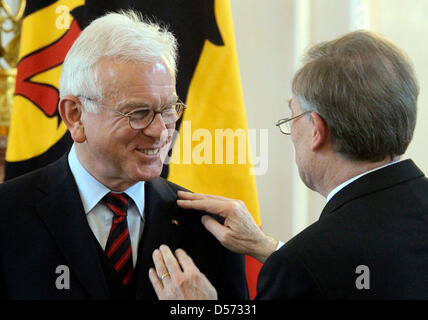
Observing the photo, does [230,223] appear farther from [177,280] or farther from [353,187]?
[353,187]

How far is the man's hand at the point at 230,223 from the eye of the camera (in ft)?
5.94

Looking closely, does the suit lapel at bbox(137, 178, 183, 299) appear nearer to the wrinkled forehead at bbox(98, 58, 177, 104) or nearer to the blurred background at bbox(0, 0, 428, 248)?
the wrinkled forehead at bbox(98, 58, 177, 104)

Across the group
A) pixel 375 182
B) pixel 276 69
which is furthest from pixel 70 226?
pixel 276 69

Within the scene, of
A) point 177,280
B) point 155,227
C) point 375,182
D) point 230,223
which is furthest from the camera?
point 230,223

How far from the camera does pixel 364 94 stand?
1435 millimetres

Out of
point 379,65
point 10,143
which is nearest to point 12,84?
point 10,143

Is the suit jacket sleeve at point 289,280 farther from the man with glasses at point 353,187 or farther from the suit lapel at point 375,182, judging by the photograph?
the suit lapel at point 375,182

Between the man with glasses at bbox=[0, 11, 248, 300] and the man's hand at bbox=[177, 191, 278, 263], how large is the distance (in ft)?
0.43

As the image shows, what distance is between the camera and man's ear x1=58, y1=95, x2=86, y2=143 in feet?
5.38

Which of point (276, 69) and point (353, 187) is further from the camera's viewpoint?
point (276, 69)

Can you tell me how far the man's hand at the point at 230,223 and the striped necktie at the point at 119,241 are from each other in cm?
22

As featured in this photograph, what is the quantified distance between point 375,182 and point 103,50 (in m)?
0.83

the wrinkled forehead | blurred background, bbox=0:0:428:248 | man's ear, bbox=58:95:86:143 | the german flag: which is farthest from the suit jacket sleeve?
blurred background, bbox=0:0:428:248

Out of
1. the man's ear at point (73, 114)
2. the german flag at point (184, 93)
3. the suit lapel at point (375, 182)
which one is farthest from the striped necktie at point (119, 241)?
the german flag at point (184, 93)
